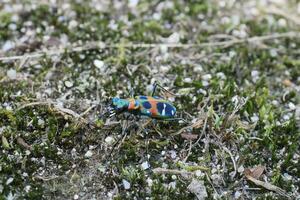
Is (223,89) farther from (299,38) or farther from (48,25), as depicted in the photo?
(48,25)

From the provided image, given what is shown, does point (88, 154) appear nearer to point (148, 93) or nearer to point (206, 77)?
point (148, 93)

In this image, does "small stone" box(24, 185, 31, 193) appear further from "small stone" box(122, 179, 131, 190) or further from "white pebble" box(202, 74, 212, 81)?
"white pebble" box(202, 74, 212, 81)

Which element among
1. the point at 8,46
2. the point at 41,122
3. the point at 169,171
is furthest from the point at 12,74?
the point at 169,171

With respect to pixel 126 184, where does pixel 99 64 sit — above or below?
above

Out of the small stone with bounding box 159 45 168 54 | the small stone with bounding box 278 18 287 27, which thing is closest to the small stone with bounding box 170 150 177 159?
the small stone with bounding box 159 45 168 54

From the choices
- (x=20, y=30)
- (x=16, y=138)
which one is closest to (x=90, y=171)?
(x=16, y=138)

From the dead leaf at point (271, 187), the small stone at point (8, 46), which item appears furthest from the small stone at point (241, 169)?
the small stone at point (8, 46)
